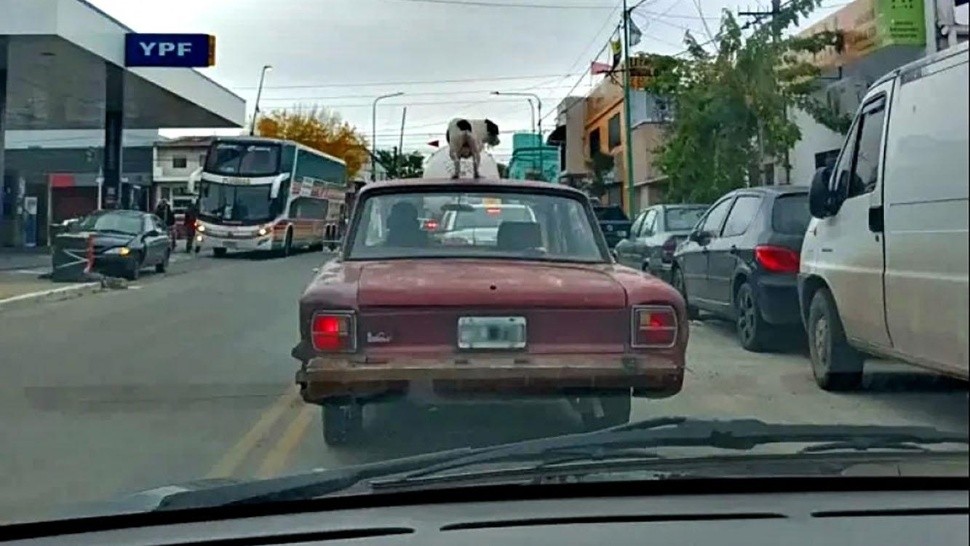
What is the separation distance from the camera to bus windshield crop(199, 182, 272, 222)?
865 inches

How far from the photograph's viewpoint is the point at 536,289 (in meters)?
6.19

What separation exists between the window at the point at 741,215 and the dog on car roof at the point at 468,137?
474 centimetres

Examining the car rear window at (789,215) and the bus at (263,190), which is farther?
the bus at (263,190)

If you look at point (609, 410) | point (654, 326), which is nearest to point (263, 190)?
point (609, 410)

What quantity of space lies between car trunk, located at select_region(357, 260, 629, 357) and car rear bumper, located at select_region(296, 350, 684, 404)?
0.06 meters

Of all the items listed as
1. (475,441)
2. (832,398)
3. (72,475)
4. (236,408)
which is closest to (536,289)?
(475,441)

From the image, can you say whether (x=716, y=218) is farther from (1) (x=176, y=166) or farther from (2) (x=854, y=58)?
(1) (x=176, y=166)

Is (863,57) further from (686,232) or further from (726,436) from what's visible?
(686,232)

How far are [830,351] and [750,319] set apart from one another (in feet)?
11.2

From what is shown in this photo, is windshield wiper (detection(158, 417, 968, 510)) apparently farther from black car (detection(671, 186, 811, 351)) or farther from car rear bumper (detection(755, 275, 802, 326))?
car rear bumper (detection(755, 275, 802, 326))

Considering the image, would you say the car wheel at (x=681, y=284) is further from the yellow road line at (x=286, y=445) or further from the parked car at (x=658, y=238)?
the yellow road line at (x=286, y=445)

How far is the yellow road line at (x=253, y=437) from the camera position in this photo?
20.7 ft

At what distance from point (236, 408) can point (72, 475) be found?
217cm

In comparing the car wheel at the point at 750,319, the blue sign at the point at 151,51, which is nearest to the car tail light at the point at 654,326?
the car wheel at the point at 750,319
